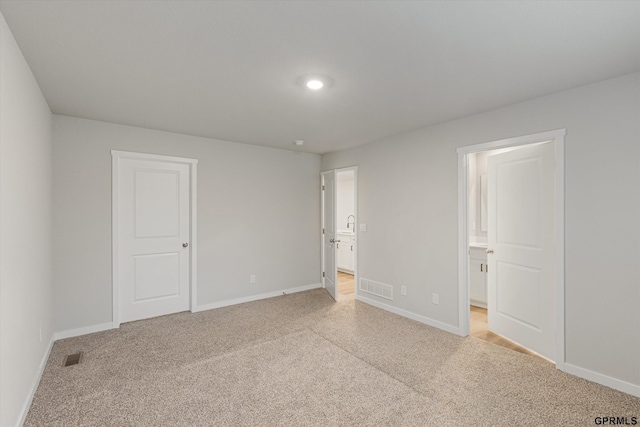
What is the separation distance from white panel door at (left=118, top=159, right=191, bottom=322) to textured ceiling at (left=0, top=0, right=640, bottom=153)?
0.99 m

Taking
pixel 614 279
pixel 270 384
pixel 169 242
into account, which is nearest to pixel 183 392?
pixel 270 384

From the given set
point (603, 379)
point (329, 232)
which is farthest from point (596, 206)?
point (329, 232)

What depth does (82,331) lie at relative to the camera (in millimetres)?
3568

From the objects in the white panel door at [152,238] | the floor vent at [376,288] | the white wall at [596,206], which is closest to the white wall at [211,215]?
the white panel door at [152,238]

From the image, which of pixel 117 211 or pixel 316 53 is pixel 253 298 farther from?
pixel 316 53

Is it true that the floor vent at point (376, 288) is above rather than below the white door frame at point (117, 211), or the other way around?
below

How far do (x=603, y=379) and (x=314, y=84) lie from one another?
334cm

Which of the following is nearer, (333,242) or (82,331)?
(82,331)

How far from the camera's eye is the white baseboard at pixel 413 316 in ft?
11.9

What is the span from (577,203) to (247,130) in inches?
141

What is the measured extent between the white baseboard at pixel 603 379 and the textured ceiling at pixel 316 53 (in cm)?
238

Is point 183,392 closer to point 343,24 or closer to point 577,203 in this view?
point 343,24

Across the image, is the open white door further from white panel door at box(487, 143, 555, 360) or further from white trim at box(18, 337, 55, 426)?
white trim at box(18, 337, 55, 426)

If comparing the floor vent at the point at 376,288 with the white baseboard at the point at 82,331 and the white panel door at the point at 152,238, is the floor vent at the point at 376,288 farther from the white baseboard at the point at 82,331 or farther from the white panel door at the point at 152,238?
the white baseboard at the point at 82,331
